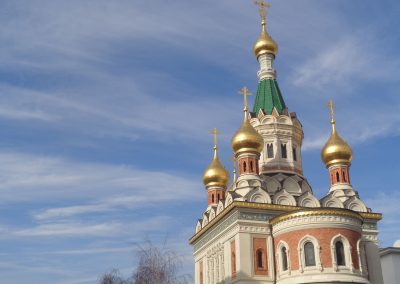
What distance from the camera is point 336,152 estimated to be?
26031 millimetres

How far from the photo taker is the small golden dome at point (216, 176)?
1159 inches

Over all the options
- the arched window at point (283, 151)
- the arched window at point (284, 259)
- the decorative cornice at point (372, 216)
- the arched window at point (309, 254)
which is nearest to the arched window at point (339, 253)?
the arched window at point (309, 254)

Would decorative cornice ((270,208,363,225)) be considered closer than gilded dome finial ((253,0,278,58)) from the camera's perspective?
Yes

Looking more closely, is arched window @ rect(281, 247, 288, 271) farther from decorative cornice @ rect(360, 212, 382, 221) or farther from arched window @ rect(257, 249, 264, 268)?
decorative cornice @ rect(360, 212, 382, 221)

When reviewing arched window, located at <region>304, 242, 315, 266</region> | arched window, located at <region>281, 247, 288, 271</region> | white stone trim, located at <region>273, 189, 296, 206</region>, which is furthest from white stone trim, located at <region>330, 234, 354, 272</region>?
white stone trim, located at <region>273, 189, 296, 206</region>

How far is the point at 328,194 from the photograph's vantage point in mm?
25188

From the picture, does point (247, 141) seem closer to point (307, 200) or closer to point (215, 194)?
point (307, 200)

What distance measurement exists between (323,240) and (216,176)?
969cm

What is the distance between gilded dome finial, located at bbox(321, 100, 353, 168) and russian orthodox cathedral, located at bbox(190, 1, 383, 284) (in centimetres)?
5

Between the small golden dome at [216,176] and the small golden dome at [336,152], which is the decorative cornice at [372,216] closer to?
the small golden dome at [336,152]

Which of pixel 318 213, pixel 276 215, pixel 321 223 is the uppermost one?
pixel 276 215

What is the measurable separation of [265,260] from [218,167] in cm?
856

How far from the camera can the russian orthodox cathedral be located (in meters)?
20.9

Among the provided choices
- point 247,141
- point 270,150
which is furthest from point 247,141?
point 270,150
